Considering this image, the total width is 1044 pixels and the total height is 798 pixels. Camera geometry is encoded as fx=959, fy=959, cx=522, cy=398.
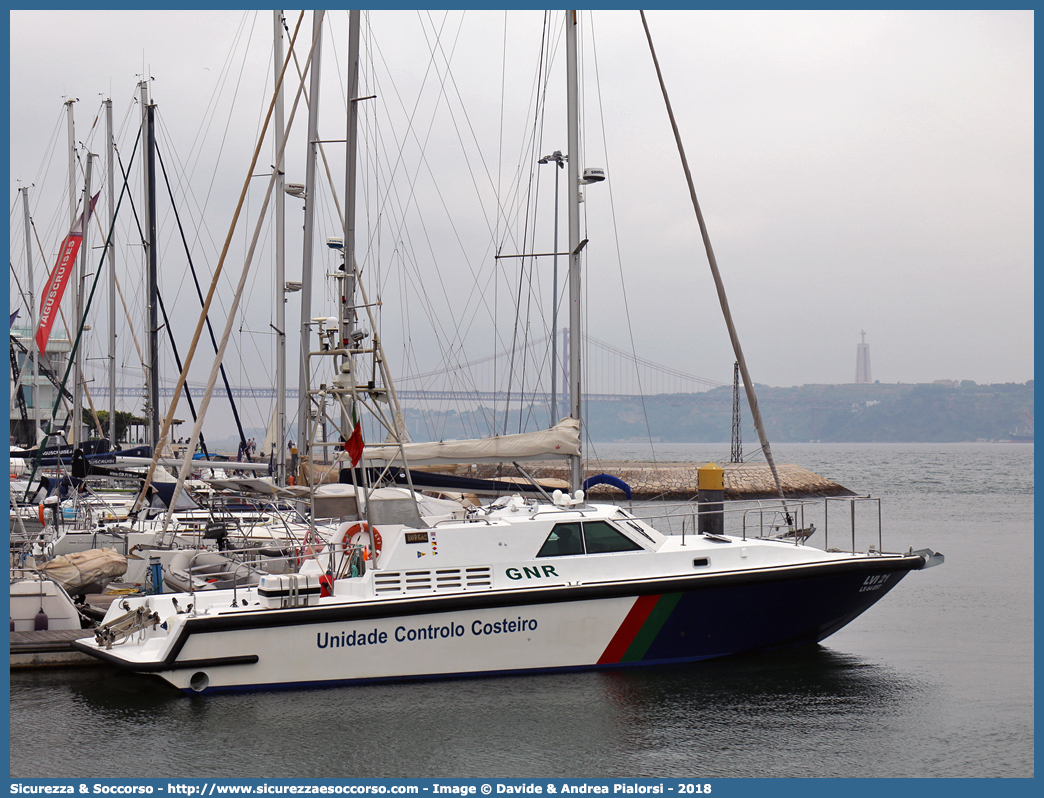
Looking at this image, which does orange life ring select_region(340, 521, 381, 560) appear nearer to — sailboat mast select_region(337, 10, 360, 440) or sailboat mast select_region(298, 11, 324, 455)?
sailboat mast select_region(337, 10, 360, 440)

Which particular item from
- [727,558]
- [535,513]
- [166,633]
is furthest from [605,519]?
[166,633]

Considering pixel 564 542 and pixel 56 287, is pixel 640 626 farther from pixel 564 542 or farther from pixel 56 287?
pixel 56 287

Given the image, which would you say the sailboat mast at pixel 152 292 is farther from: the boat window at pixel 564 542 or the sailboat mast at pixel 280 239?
the boat window at pixel 564 542

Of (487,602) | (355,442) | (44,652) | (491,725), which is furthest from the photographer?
(44,652)

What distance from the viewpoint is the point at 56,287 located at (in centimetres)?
2414

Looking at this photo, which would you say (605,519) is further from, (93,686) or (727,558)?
(93,686)

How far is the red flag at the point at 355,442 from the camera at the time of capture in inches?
423

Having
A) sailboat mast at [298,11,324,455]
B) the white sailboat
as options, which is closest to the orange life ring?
the white sailboat

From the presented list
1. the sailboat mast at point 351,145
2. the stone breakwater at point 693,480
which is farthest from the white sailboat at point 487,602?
the stone breakwater at point 693,480

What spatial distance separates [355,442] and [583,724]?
12.8 ft

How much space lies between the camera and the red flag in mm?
10742

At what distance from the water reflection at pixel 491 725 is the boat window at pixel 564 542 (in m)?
1.36

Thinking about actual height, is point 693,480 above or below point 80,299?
below

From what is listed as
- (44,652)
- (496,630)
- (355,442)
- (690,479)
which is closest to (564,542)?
(496,630)
